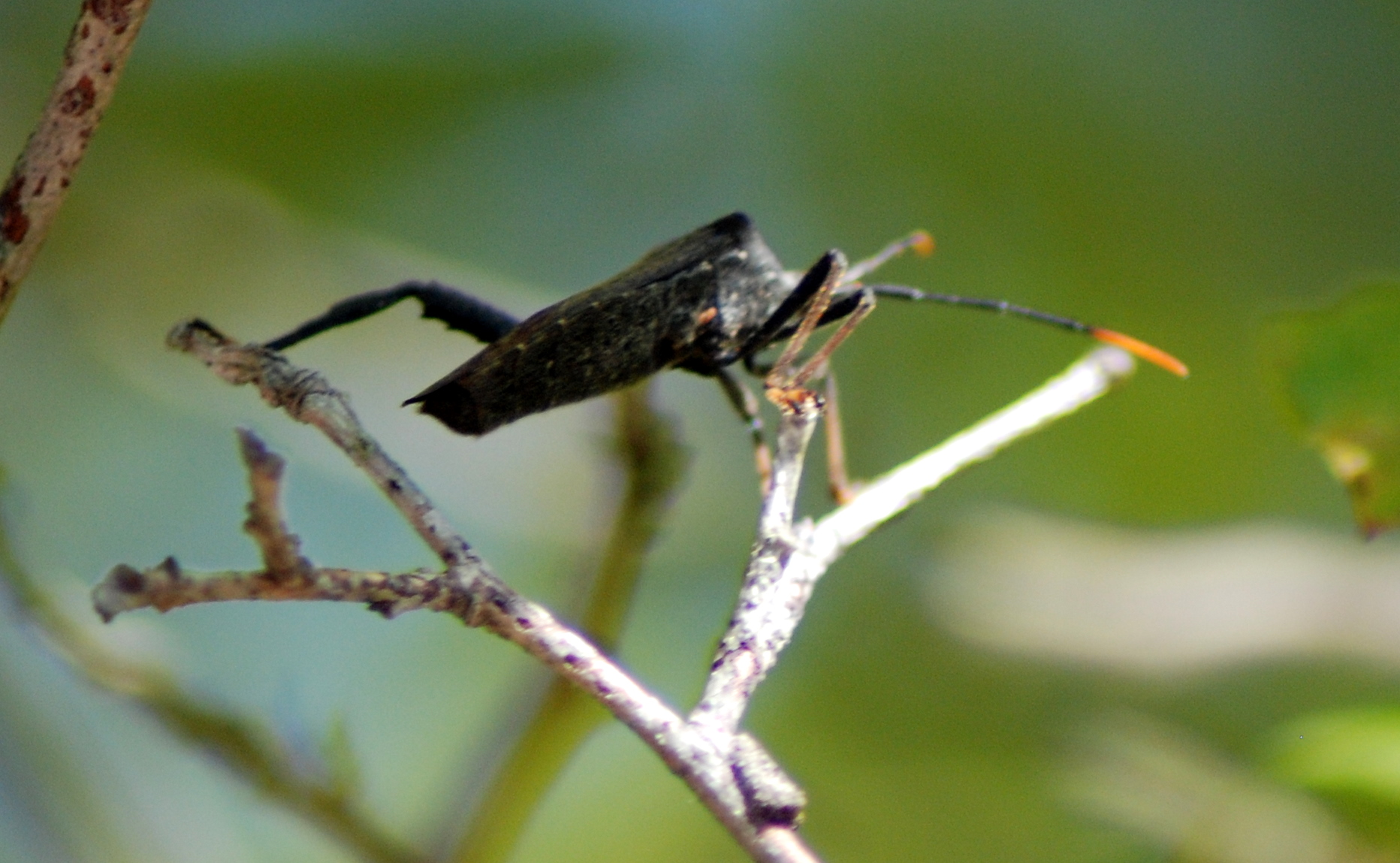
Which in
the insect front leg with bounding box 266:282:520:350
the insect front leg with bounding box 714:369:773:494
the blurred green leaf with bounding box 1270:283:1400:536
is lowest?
the insect front leg with bounding box 266:282:520:350

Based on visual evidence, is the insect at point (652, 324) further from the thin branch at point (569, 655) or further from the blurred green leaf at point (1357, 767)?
the blurred green leaf at point (1357, 767)

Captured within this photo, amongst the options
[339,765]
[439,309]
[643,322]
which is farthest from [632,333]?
[339,765]

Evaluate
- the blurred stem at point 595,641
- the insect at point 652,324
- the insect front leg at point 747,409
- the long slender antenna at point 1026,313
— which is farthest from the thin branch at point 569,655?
the blurred stem at point 595,641

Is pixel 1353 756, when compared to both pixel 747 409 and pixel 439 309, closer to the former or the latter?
pixel 747 409

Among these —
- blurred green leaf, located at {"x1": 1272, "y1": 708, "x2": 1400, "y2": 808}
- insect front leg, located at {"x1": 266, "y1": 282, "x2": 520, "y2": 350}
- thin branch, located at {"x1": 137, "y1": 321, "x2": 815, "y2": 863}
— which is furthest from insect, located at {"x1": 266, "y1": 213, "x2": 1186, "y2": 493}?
blurred green leaf, located at {"x1": 1272, "y1": 708, "x2": 1400, "y2": 808}

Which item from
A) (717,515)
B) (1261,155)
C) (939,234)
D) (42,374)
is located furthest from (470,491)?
(1261,155)

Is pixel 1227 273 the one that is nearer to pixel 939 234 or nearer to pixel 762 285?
pixel 939 234

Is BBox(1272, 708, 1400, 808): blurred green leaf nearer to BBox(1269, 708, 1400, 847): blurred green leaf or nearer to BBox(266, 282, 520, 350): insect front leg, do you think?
BBox(1269, 708, 1400, 847): blurred green leaf
